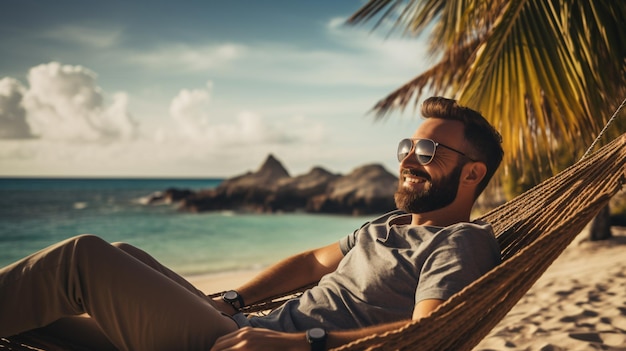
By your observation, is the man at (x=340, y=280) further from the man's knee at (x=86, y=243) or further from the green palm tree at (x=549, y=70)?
the green palm tree at (x=549, y=70)

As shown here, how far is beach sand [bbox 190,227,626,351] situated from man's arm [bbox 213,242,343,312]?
1.47 m

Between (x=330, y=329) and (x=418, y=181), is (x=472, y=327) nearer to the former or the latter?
(x=330, y=329)

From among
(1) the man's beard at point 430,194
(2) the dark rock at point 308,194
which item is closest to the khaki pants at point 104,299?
(1) the man's beard at point 430,194

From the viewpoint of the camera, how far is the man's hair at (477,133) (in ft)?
5.80

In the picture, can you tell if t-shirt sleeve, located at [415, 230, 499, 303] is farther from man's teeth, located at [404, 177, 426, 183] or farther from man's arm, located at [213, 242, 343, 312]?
man's arm, located at [213, 242, 343, 312]

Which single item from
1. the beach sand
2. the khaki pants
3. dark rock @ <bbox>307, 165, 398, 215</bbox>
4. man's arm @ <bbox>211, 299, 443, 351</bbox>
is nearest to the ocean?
dark rock @ <bbox>307, 165, 398, 215</bbox>

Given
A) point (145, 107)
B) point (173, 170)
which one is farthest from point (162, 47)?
point (173, 170)

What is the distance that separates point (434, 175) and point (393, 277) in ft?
1.30

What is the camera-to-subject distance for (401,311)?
149cm

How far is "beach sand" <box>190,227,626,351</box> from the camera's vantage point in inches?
109

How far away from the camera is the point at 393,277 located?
59.8 inches

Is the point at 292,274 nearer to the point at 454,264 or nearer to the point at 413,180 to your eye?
the point at 413,180

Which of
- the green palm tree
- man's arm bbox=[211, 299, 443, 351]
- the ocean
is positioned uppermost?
the green palm tree

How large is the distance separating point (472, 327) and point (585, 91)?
215 centimetres
